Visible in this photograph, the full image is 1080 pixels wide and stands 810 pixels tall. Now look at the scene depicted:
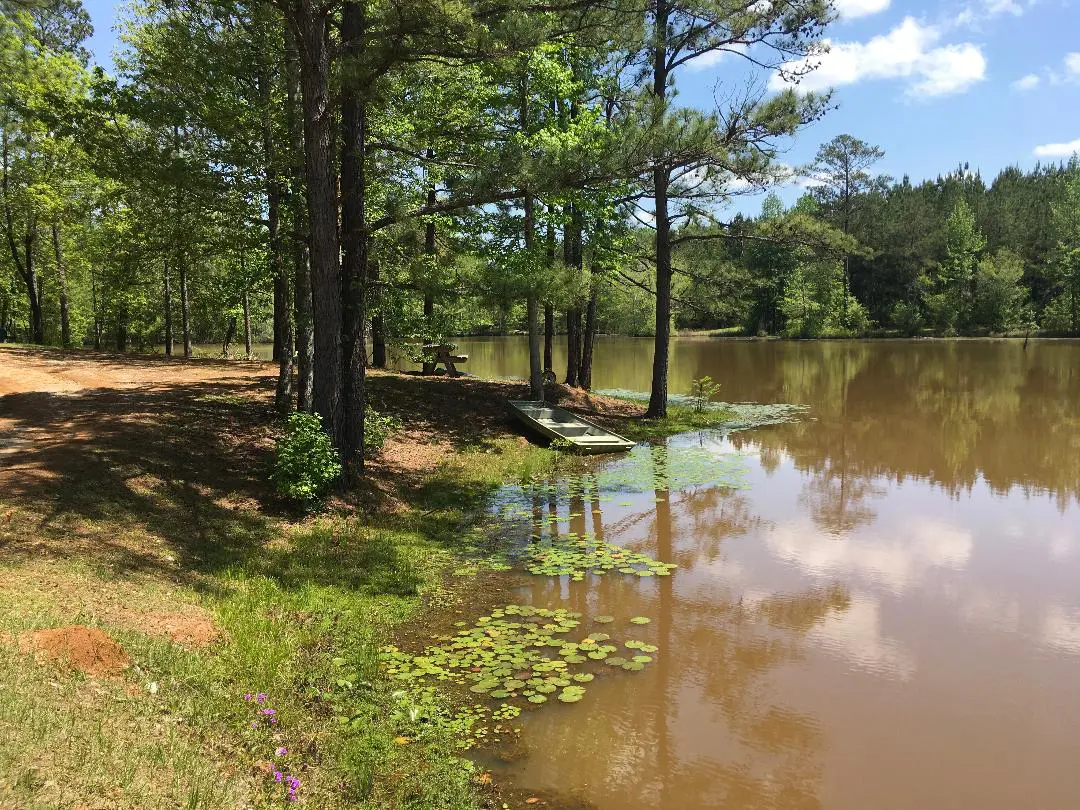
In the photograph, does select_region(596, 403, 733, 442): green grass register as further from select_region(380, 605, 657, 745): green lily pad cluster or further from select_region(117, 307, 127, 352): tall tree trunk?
select_region(117, 307, 127, 352): tall tree trunk

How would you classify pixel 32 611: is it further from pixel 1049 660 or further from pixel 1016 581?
pixel 1016 581

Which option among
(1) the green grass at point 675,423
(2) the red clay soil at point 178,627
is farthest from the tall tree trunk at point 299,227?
(1) the green grass at point 675,423

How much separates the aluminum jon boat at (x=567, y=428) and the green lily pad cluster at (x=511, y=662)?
793 centimetres

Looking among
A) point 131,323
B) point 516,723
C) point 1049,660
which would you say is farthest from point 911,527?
point 131,323

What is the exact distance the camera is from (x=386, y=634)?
635 centimetres

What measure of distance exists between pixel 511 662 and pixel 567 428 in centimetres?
998

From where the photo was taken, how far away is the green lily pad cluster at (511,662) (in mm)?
5289

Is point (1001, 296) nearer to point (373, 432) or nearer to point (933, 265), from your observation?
point (933, 265)

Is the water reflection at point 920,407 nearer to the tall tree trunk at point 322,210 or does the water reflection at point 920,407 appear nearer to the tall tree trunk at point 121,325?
the tall tree trunk at point 322,210

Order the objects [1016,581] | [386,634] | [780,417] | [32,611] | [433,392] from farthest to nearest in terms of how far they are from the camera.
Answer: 1. [780,417]
2. [433,392]
3. [1016,581]
4. [386,634]
5. [32,611]

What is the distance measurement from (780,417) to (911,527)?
35.1 feet

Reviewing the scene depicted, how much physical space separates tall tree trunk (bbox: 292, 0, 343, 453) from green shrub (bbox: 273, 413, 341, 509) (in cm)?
46

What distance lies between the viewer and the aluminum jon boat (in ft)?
48.1

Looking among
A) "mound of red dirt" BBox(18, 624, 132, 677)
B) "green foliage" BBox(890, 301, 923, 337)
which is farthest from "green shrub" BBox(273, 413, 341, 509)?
"green foliage" BBox(890, 301, 923, 337)
